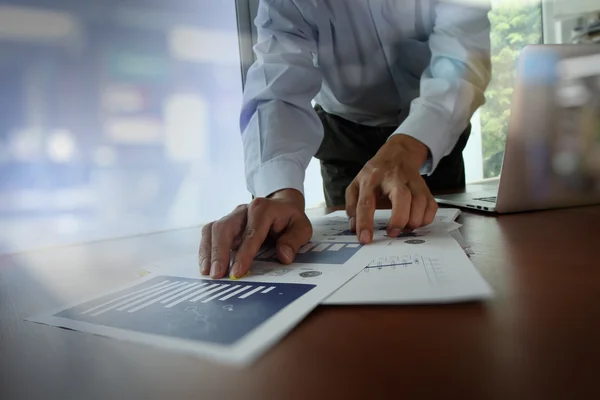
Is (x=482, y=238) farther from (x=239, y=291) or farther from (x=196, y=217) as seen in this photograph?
(x=196, y=217)

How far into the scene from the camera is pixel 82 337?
343mm

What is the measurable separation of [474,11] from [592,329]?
900 millimetres

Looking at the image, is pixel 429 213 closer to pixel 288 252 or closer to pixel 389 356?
pixel 288 252

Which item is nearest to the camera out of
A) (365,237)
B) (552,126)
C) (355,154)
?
(365,237)

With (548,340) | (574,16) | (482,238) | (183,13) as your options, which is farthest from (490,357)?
(574,16)

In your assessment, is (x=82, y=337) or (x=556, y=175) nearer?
(x=82, y=337)

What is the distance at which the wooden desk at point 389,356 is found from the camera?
0.23 m

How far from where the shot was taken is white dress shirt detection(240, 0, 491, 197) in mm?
909

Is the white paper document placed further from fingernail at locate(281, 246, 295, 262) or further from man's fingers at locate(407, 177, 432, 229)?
man's fingers at locate(407, 177, 432, 229)

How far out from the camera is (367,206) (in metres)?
0.64

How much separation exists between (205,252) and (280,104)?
509mm

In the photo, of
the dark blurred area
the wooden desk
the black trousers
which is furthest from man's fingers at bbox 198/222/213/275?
the dark blurred area

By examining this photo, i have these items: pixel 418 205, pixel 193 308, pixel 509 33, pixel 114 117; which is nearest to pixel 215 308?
pixel 193 308

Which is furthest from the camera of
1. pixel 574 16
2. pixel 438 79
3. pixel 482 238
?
pixel 574 16
